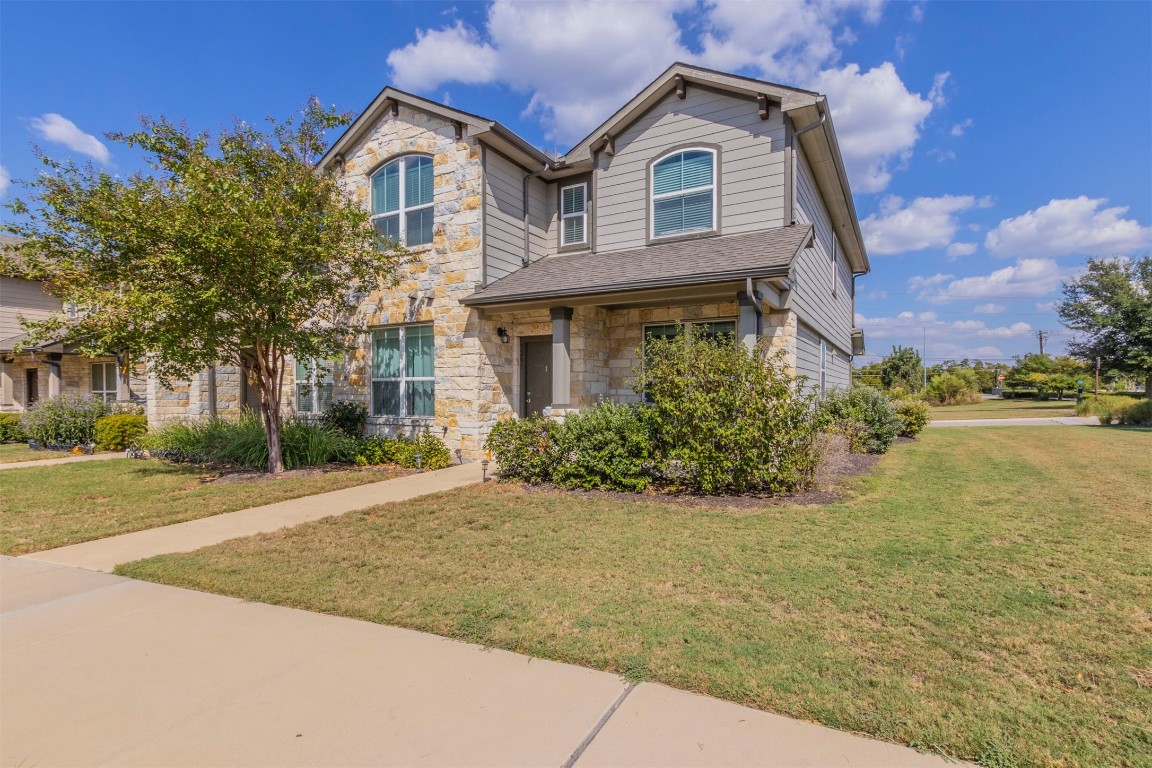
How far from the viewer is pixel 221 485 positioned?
898cm

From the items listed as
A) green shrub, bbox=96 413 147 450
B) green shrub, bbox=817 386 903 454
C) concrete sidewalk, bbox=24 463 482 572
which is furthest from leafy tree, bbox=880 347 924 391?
green shrub, bbox=96 413 147 450

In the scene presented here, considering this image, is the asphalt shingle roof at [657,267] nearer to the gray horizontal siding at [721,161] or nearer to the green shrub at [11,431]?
the gray horizontal siding at [721,161]

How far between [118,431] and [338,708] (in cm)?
1573

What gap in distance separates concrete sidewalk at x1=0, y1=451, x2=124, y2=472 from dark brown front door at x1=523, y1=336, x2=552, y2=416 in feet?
31.8

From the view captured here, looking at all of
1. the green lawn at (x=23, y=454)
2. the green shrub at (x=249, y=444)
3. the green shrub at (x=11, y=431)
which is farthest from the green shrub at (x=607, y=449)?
the green shrub at (x=11, y=431)

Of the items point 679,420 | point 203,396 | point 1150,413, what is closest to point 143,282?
point 203,396

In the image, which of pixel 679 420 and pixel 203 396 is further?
pixel 203 396

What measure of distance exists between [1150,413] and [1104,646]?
23251 millimetres

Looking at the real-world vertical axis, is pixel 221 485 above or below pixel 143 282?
below

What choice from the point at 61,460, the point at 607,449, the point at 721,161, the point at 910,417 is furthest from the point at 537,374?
the point at 910,417

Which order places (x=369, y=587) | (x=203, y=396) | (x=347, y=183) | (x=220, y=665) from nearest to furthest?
(x=220, y=665)
(x=369, y=587)
(x=347, y=183)
(x=203, y=396)

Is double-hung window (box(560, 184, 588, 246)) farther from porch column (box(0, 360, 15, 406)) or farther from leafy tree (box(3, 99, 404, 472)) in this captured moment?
porch column (box(0, 360, 15, 406))

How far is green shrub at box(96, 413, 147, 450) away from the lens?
14.1 m

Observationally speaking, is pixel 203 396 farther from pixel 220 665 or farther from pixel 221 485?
pixel 220 665
